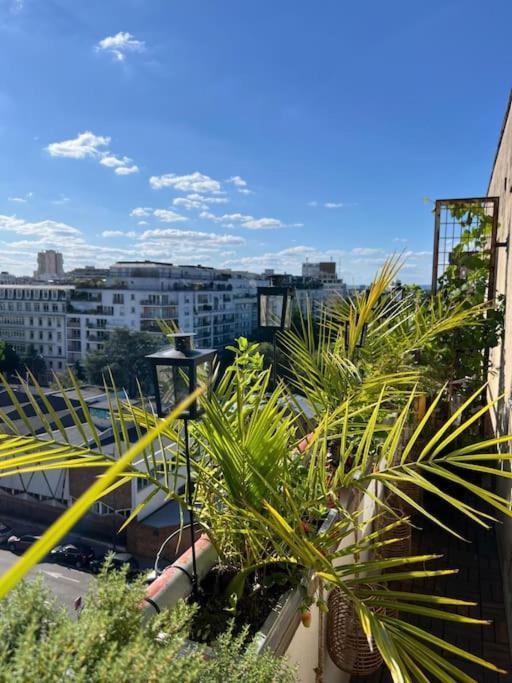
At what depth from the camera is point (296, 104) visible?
1313 cm

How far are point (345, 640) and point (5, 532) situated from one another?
18.7 meters

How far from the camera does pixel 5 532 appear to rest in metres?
16.6

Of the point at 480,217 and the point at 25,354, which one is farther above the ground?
the point at 480,217

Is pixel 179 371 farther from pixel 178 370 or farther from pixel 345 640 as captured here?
pixel 345 640

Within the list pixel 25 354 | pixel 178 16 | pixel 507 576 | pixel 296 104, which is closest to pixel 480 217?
pixel 507 576

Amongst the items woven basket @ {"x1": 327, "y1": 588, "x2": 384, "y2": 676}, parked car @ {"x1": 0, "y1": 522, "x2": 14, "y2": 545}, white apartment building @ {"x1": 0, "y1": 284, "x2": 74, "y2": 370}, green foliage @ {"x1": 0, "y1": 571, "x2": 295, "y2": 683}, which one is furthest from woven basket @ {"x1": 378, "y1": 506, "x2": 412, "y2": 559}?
white apartment building @ {"x1": 0, "y1": 284, "x2": 74, "y2": 370}

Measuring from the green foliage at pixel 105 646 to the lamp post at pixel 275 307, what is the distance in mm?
1883

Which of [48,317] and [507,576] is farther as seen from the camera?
[48,317]

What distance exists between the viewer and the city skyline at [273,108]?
580 cm

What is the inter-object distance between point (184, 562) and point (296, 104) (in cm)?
1399

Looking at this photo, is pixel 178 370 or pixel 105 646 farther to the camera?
pixel 178 370

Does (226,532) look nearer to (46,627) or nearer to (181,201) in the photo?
(46,627)

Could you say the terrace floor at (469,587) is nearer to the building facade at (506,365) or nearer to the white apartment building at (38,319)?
the building facade at (506,365)

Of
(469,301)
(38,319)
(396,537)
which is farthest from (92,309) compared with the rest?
(396,537)
